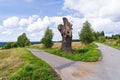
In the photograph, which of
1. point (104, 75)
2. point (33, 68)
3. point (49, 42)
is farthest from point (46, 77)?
point (49, 42)

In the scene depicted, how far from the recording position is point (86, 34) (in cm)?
5688

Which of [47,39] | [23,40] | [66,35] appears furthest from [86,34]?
[66,35]

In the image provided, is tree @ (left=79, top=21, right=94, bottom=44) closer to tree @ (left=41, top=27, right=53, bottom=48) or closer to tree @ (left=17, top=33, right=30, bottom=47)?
tree @ (left=41, top=27, right=53, bottom=48)

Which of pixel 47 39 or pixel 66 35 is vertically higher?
pixel 66 35

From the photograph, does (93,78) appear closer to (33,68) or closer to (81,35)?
(33,68)

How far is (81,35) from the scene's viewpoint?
190 feet

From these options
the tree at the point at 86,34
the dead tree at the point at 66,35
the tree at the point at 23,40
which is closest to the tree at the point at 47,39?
the tree at the point at 86,34

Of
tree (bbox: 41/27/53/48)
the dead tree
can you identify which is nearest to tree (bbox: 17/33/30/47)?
tree (bbox: 41/27/53/48)

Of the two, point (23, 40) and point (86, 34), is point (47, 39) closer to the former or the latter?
point (86, 34)

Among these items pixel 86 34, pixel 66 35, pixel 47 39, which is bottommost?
pixel 47 39

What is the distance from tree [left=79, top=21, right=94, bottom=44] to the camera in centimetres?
5694

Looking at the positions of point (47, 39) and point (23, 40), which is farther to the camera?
point (23, 40)

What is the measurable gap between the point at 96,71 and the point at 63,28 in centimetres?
1314

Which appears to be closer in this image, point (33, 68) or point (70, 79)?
point (70, 79)
